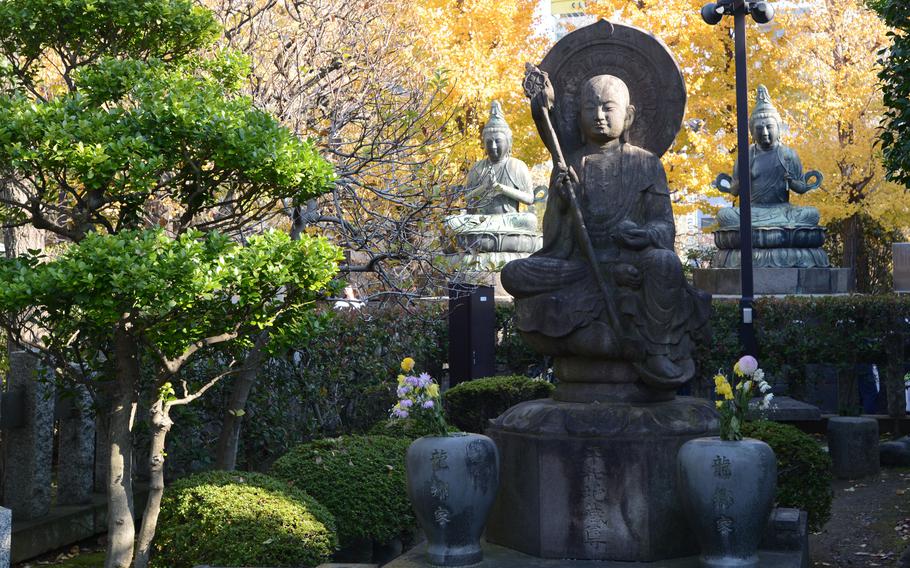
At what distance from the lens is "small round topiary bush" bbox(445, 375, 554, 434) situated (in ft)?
33.5

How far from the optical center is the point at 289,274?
601 centimetres

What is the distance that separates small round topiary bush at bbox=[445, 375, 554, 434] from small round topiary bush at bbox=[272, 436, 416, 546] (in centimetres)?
245

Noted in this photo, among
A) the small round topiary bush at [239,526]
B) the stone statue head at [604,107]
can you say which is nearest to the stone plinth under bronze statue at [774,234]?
the stone statue head at [604,107]

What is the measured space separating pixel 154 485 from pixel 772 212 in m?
12.6

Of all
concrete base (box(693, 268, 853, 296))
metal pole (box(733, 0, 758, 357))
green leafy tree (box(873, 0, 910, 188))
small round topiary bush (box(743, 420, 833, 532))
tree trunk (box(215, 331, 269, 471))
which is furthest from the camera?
concrete base (box(693, 268, 853, 296))

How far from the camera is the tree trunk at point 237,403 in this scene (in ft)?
24.7

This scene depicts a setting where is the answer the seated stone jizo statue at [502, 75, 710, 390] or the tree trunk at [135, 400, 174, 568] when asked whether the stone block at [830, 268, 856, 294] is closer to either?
the seated stone jizo statue at [502, 75, 710, 390]

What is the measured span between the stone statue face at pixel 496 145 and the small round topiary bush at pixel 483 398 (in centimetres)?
731

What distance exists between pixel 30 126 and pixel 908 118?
6735 millimetres

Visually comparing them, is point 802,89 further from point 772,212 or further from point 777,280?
point 777,280

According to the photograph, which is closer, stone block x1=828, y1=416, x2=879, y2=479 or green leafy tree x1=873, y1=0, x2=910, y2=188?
green leafy tree x1=873, y1=0, x2=910, y2=188

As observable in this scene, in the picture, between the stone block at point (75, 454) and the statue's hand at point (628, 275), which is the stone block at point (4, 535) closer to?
the statue's hand at point (628, 275)

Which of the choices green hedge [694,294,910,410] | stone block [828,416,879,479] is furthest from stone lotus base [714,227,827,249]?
stone block [828,416,879,479]

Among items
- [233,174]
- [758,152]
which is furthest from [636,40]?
[758,152]
